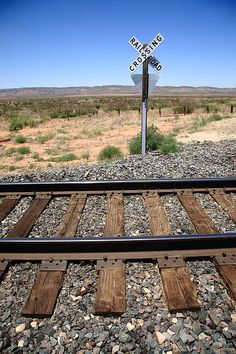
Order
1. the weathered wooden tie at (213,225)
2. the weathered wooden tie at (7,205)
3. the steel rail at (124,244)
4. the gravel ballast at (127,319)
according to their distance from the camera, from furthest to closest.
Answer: the weathered wooden tie at (7,205) → the steel rail at (124,244) → the weathered wooden tie at (213,225) → the gravel ballast at (127,319)

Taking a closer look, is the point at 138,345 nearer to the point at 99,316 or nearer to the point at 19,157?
the point at 99,316

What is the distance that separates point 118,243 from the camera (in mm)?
3547

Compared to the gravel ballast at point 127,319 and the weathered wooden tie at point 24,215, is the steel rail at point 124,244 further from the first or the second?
the weathered wooden tie at point 24,215

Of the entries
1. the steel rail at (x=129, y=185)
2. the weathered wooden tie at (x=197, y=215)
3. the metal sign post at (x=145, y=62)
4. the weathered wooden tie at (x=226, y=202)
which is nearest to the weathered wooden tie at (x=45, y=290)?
the weathered wooden tie at (x=197, y=215)

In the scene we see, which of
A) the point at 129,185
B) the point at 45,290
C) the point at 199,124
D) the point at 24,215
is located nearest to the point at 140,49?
the point at 129,185

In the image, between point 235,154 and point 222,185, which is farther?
point 235,154

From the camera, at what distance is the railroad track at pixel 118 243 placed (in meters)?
3.03

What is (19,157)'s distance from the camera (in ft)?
44.4

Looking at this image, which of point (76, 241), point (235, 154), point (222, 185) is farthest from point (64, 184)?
point (235, 154)

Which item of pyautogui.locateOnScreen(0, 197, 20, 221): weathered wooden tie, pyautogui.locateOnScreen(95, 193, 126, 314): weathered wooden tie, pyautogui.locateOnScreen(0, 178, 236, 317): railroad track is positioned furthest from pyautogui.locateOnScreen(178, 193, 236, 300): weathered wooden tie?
pyautogui.locateOnScreen(0, 197, 20, 221): weathered wooden tie

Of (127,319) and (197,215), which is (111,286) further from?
(197,215)

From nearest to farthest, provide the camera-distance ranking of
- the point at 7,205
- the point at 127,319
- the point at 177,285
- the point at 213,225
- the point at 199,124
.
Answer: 1. the point at 127,319
2. the point at 177,285
3. the point at 213,225
4. the point at 7,205
5. the point at 199,124

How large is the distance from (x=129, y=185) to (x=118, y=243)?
77.7 inches

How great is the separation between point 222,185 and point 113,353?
3749 mm
